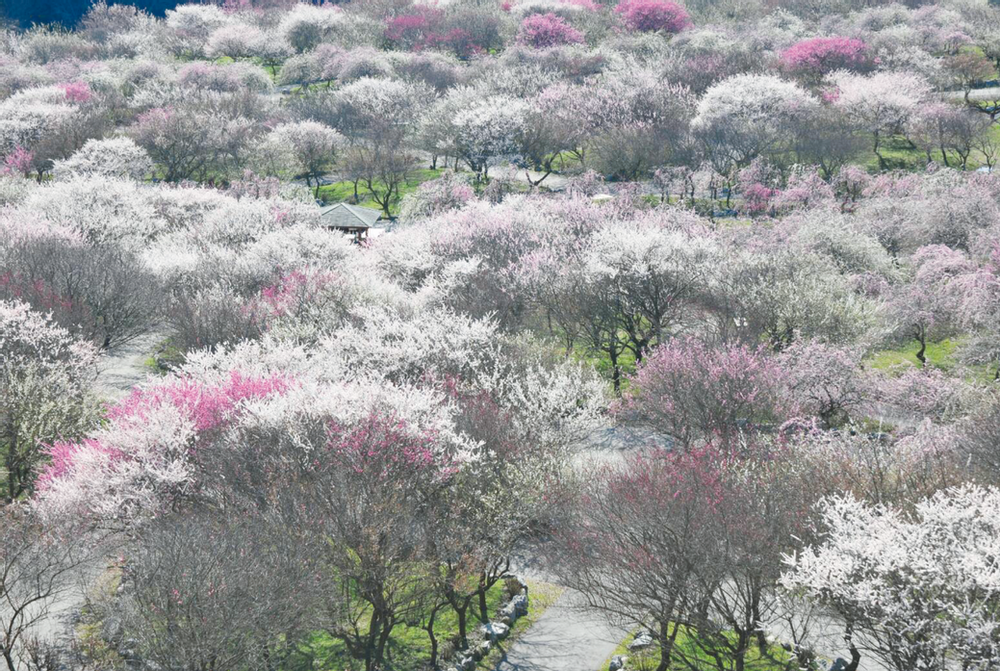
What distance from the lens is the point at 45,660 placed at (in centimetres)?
2095

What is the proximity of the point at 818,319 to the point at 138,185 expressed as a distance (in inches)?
2252

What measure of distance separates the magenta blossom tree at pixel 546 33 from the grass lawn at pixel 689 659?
4243 inches

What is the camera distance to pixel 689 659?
21.6m

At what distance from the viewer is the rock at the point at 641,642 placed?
22.1 metres

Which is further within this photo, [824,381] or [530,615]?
[824,381]

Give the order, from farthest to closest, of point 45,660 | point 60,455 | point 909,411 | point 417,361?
point 909,411
point 417,361
point 60,455
point 45,660

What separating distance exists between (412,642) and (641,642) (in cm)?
633

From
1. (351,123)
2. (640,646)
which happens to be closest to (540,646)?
(640,646)

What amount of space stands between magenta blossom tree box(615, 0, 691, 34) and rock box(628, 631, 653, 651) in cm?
11494

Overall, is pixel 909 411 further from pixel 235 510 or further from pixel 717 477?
pixel 235 510

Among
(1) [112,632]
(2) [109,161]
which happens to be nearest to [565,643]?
(1) [112,632]

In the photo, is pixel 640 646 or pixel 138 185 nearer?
pixel 640 646

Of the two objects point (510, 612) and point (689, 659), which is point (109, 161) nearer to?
point (510, 612)

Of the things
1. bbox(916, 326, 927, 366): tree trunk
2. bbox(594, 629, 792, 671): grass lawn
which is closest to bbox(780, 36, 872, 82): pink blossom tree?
bbox(916, 326, 927, 366): tree trunk
